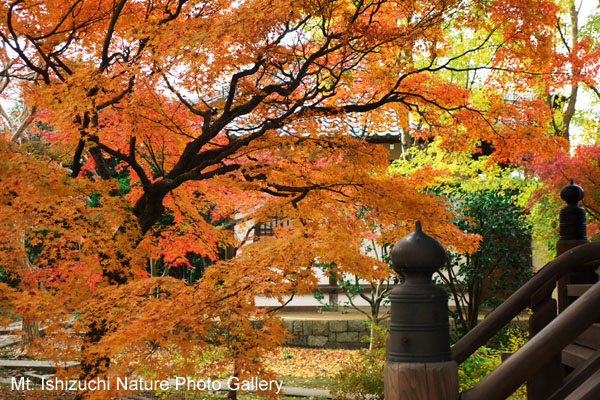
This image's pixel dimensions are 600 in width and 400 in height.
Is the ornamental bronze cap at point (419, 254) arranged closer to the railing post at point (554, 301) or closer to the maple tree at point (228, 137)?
the railing post at point (554, 301)

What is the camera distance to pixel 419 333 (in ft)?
5.85

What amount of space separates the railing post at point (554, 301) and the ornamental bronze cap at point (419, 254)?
5.06 ft

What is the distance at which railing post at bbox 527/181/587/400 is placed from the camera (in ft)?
9.77

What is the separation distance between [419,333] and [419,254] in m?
0.26

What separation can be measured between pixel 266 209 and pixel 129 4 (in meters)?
3.77

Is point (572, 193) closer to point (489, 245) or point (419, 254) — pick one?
point (419, 254)

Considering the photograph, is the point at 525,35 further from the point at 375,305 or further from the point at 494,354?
the point at 375,305

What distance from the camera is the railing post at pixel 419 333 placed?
1.74 meters

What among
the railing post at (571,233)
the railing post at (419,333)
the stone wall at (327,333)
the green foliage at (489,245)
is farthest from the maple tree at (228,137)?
the stone wall at (327,333)

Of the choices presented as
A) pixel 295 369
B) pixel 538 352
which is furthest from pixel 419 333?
pixel 295 369

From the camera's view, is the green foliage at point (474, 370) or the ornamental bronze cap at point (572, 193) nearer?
the ornamental bronze cap at point (572, 193)

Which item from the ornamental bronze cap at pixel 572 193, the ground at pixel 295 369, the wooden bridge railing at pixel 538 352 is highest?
the ornamental bronze cap at pixel 572 193

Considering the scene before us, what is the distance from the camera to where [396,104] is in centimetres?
831

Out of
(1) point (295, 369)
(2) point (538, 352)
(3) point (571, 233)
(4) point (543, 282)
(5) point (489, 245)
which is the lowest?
(1) point (295, 369)
